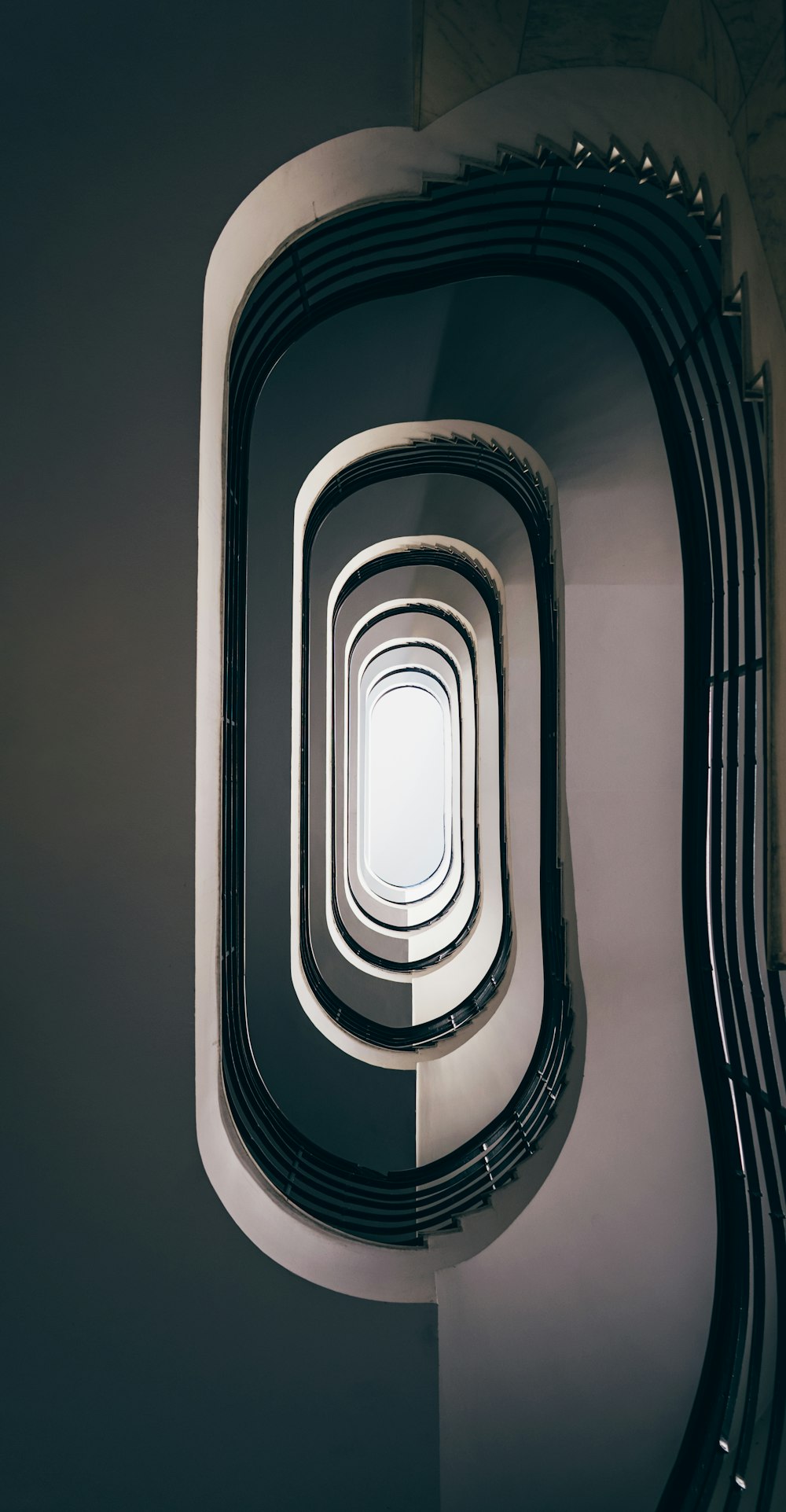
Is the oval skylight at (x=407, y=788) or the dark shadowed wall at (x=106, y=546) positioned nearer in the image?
the dark shadowed wall at (x=106, y=546)

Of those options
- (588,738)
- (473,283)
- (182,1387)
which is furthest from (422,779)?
(182,1387)

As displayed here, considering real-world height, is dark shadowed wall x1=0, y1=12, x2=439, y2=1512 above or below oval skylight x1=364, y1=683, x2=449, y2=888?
below

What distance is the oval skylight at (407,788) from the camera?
1762cm

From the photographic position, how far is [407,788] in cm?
1922

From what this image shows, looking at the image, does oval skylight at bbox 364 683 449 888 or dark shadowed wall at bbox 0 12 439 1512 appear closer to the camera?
dark shadowed wall at bbox 0 12 439 1512

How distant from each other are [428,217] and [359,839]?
10667 millimetres

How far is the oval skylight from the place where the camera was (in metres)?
17.6

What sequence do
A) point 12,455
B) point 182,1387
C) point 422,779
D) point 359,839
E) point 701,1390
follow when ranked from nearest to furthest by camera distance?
point 12,455
point 182,1387
point 701,1390
point 359,839
point 422,779

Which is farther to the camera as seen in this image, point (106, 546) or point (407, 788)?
point (407, 788)

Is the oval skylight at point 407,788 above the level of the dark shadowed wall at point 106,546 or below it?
above

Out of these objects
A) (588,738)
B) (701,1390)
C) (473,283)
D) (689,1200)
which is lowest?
(701,1390)

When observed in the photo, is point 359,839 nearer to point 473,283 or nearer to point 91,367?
point 473,283

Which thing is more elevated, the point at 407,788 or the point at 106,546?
the point at 407,788

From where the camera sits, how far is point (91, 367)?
2607mm
